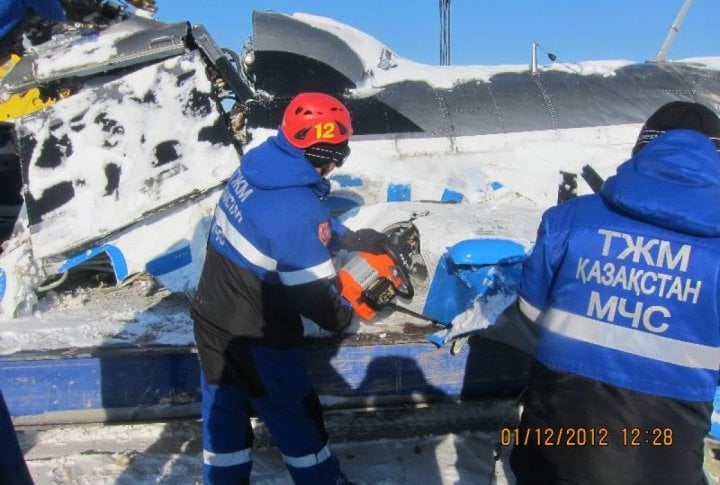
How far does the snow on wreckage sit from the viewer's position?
9.86ft

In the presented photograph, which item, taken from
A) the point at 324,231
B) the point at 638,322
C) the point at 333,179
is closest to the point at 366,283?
the point at 324,231

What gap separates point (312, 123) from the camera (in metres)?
2.29

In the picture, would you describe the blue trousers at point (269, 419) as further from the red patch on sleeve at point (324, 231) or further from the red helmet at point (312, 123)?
the red helmet at point (312, 123)

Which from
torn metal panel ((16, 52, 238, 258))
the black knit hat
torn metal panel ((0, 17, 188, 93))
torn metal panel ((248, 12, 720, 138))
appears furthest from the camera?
torn metal panel ((248, 12, 720, 138))

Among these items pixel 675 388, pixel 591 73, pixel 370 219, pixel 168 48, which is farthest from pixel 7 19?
pixel 591 73

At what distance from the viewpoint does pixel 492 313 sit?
9.16 feet

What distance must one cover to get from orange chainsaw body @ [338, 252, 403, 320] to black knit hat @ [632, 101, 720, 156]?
1390 millimetres

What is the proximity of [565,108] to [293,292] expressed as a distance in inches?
155

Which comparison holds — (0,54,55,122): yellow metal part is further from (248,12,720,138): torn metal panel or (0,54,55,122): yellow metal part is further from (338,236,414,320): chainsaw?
(338,236,414,320): chainsaw

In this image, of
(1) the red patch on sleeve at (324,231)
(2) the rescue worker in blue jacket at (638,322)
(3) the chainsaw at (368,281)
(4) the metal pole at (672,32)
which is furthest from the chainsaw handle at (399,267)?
(4) the metal pole at (672,32)

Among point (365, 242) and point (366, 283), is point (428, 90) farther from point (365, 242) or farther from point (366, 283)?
point (366, 283)

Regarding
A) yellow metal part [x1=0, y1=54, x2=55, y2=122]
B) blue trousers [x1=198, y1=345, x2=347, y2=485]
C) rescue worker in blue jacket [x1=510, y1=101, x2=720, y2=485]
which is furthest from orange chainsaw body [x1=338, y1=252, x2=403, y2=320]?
yellow metal part [x1=0, y1=54, x2=55, y2=122]

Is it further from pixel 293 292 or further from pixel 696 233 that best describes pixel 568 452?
pixel 293 292

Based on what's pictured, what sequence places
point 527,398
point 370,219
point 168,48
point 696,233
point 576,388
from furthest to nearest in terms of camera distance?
point 168,48 → point 370,219 → point 527,398 → point 576,388 → point 696,233
